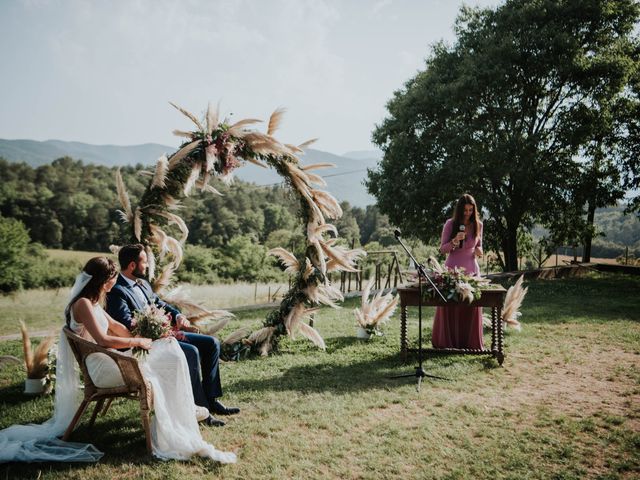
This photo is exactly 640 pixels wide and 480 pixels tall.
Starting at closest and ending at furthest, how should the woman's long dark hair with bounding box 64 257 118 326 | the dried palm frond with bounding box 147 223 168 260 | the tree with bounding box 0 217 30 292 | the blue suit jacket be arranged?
the woman's long dark hair with bounding box 64 257 118 326
the blue suit jacket
the dried palm frond with bounding box 147 223 168 260
the tree with bounding box 0 217 30 292

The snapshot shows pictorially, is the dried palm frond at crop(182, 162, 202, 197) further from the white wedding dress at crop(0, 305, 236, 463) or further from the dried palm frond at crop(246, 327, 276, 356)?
the dried palm frond at crop(246, 327, 276, 356)

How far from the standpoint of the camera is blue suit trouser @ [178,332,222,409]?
4832 mm

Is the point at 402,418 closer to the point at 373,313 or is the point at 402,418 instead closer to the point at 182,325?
the point at 182,325

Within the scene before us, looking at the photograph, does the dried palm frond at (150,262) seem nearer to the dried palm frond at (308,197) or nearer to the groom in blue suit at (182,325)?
the groom in blue suit at (182,325)

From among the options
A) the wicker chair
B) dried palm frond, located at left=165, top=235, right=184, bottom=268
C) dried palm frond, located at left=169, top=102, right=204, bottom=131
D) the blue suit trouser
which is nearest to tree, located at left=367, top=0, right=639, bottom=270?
dried palm frond, located at left=169, top=102, right=204, bottom=131

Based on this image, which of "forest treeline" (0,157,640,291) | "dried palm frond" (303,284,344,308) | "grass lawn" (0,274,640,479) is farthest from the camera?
"forest treeline" (0,157,640,291)

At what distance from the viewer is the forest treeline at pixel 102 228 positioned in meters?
34.6

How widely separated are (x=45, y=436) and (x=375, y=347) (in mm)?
5296

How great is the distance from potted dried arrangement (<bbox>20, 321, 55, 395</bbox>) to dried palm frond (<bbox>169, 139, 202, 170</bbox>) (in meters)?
2.76

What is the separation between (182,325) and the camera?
5262mm

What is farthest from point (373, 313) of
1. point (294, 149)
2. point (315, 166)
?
point (294, 149)

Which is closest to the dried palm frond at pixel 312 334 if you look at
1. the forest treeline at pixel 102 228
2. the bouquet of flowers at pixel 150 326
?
the bouquet of flowers at pixel 150 326

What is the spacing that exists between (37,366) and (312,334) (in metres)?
3.92

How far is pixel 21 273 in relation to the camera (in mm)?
32594
